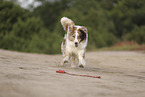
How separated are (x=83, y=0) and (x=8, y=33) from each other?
99.0ft

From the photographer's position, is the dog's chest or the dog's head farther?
the dog's chest

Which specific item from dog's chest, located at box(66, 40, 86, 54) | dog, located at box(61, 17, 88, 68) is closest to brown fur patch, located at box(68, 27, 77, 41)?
dog, located at box(61, 17, 88, 68)

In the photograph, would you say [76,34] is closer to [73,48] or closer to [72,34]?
[72,34]

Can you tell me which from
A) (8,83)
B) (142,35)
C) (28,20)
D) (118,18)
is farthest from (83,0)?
(8,83)

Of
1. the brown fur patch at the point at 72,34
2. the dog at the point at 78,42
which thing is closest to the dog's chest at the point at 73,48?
the dog at the point at 78,42

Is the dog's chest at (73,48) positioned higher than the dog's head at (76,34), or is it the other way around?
the dog's head at (76,34)

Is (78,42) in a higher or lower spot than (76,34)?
lower

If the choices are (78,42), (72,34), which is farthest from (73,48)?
(72,34)

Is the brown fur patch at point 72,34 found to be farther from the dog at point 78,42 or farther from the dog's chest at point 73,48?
the dog's chest at point 73,48

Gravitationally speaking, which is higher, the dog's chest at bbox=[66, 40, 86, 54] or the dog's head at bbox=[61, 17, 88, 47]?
the dog's head at bbox=[61, 17, 88, 47]

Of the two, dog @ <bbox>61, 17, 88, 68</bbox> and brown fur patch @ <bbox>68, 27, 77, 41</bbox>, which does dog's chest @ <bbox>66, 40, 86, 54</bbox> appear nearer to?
dog @ <bbox>61, 17, 88, 68</bbox>

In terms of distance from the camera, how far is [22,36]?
18891 millimetres

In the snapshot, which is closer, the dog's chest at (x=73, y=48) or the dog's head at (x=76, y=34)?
the dog's head at (x=76, y=34)

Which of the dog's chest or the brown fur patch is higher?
the brown fur patch
